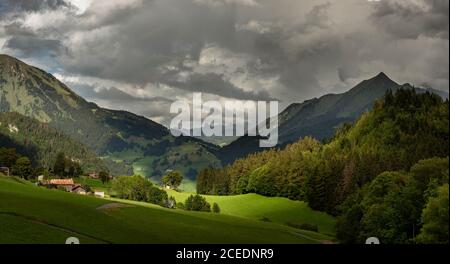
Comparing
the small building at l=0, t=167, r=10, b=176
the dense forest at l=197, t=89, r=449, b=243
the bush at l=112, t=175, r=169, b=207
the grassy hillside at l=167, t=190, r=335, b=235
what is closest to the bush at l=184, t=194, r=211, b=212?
the grassy hillside at l=167, t=190, r=335, b=235

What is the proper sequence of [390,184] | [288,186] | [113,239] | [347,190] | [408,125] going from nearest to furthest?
[113,239], [390,184], [347,190], [288,186], [408,125]

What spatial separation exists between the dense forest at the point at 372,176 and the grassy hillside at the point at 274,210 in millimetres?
3934

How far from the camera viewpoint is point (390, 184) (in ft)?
234

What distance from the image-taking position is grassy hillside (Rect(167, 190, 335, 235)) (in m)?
126

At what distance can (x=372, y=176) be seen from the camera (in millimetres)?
134250

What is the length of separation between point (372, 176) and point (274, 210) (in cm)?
2804

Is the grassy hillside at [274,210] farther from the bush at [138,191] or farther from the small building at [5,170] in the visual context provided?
the small building at [5,170]

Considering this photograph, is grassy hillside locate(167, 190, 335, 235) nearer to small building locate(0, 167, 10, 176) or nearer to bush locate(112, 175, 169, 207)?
bush locate(112, 175, 169, 207)

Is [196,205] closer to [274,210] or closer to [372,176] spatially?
[274,210]
